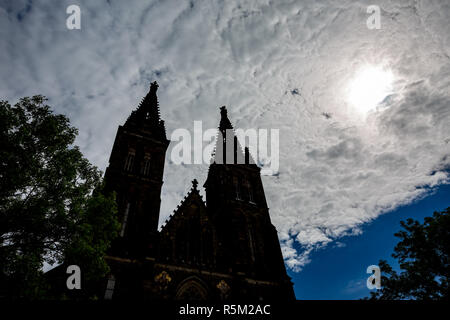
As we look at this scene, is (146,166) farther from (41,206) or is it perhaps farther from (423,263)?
(423,263)

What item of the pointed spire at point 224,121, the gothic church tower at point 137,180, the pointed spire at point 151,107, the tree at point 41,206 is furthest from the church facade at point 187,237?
the pointed spire at point 224,121

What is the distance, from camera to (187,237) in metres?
19.4

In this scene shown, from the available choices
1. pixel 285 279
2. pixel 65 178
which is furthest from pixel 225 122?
pixel 65 178

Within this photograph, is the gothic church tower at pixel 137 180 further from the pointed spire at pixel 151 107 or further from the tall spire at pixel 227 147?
the tall spire at pixel 227 147

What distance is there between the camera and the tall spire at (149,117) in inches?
1083

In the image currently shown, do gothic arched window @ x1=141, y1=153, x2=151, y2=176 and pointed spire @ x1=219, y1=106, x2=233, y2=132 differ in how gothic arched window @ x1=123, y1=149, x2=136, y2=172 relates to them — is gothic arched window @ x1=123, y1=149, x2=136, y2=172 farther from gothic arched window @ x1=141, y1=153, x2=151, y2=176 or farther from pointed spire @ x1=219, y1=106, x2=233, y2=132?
pointed spire @ x1=219, y1=106, x2=233, y2=132

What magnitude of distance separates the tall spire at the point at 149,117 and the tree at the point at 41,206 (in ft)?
51.0

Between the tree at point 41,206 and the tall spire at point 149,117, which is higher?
the tall spire at point 149,117

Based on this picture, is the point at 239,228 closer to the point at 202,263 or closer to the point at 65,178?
the point at 202,263

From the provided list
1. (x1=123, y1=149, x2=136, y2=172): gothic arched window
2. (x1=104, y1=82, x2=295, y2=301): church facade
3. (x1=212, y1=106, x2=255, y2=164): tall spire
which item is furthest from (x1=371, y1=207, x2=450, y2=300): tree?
(x1=123, y1=149, x2=136, y2=172): gothic arched window

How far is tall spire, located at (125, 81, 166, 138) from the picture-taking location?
2750 centimetres

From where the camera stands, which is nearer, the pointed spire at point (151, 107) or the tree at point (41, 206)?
the tree at point (41, 206)

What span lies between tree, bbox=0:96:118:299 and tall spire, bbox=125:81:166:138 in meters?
15.5

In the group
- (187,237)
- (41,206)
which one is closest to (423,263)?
(187,237)
